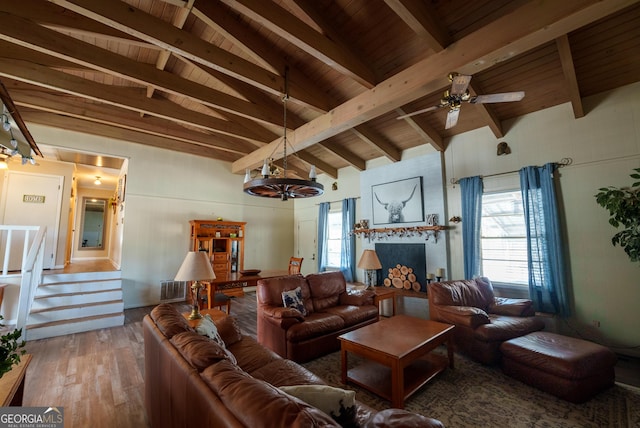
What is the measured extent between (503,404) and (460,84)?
2.96 metres

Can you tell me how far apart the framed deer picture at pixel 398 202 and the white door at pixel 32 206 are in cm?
702

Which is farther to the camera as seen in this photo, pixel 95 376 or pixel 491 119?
pixel 491 119

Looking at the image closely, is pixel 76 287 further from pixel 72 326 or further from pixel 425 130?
pixel 425 130

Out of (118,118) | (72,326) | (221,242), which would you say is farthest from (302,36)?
(72,326)

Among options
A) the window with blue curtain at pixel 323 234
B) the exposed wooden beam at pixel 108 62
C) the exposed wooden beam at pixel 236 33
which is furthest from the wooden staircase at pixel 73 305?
the exposed wooden beam at pixel 236 33

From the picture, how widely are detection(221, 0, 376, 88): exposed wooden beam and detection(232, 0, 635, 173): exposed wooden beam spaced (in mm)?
356

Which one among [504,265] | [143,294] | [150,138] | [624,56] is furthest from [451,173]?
[143,294]

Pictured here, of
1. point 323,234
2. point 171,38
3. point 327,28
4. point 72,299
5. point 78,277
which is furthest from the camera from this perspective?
point 323,234

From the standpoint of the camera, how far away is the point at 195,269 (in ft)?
8.91

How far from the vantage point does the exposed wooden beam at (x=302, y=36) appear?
2533 mm

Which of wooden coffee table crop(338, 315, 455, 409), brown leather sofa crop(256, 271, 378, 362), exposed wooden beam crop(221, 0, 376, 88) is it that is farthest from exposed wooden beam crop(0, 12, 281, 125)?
wooden coffee table crop(338, 315, 455, 409)

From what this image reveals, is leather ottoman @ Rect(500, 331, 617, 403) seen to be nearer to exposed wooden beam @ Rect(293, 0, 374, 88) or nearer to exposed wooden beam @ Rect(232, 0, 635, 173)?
exposed wooden beam @ Rect(232, 0, 635, 173)

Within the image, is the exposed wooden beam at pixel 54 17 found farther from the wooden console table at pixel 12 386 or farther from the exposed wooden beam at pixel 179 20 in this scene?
the wooden console table at pixel 12 386

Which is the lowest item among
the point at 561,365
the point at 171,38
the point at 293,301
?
the point at 561,365
